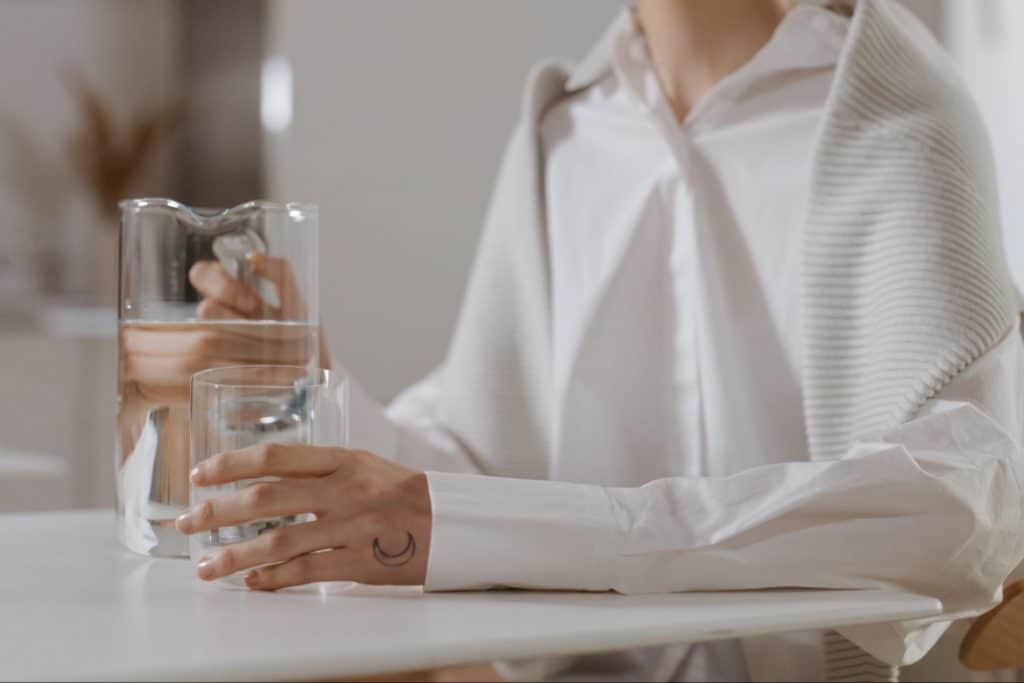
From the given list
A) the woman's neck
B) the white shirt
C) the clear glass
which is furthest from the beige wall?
the clear glass

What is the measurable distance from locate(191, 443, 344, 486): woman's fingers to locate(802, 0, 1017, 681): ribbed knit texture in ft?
1.69

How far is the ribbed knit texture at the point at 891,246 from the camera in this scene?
1.07 m

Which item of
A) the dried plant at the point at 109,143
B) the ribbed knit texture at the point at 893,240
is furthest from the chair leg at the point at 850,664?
the dried plant at the point at 109,143

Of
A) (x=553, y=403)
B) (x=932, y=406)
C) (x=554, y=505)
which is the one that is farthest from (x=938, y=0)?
(x=554, y=505)

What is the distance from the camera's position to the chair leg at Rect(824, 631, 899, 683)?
3.68 ft

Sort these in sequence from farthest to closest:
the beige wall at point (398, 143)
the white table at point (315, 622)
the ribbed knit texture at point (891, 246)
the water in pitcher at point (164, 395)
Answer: the beige wall at point (398, 143)
the ribbed knit texture at point (891, 246)
the water in pitcher at point (164, 395)
the white table at point (315, 622)

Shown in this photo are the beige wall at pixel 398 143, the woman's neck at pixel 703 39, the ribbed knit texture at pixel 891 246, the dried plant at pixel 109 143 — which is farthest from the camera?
the dried plant at pixel 109 143

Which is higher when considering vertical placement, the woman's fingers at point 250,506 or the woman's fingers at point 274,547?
the woman's fingers at point 250,506

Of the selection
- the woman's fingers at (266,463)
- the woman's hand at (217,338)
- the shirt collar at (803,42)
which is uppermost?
the shirt collar at (803,42)

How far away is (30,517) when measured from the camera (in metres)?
1.06

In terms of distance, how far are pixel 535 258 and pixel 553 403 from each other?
A: 173 millimetres

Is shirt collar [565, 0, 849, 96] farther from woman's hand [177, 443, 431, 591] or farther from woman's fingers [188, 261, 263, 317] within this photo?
woman's hand [177, 443, 431, 591]

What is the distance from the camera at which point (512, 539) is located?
2.54ft

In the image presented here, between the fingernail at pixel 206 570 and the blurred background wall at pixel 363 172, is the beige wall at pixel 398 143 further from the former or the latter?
the fingernail at pixel 206 570
